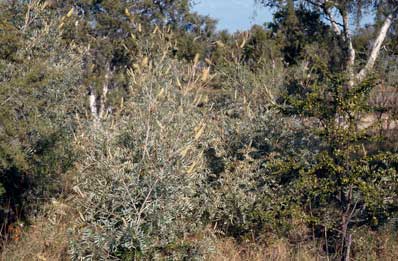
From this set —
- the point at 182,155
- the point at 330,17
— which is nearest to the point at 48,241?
the point at 182,155

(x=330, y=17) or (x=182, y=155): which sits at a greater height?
(x=330, y=17)

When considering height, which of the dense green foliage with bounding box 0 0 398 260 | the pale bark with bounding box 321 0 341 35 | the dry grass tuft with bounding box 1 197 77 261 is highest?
the pale bark with bounding box 321 0 341 35

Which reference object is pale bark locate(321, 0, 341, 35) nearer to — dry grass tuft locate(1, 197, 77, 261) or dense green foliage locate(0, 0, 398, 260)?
dense green foliage locate(0, 0, 398, 260)

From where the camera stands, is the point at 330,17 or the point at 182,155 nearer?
the point at 182,155

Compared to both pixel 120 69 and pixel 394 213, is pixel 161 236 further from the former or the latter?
pixel 120 69

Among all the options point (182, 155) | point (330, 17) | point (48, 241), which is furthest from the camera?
point (330, 17)

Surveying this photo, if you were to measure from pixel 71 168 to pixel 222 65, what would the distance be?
Result: 4.89 metres

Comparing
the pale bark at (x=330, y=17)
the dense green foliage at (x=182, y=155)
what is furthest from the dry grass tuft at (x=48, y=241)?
the pale bark at (x=330, y=17)

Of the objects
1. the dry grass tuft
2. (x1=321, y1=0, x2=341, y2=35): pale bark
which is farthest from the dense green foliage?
(x1=321, y1=0, x2=341, y2=35): pale bark

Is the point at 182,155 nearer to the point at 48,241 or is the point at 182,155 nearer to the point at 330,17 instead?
the point at 48,241

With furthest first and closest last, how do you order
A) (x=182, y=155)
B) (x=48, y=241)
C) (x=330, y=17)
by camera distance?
(x=330, y=17) → (x=48, y=241) → (x=182, y=155)

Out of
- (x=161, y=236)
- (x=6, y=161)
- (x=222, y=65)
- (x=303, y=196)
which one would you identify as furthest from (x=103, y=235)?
(x=222, y=65)

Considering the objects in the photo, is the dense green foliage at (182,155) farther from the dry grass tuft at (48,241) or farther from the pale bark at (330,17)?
the pale bark at (330,17)

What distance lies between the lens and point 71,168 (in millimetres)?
8578
